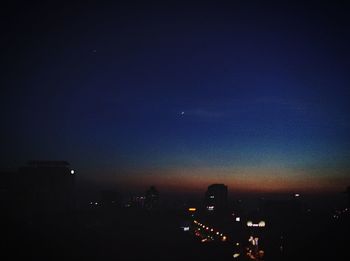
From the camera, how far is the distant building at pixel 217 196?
569ft

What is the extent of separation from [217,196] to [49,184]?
390 ft

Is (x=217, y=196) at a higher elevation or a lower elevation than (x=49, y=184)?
lower

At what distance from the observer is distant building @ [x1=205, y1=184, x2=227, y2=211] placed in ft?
569

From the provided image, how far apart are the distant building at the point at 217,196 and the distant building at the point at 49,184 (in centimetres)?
11024

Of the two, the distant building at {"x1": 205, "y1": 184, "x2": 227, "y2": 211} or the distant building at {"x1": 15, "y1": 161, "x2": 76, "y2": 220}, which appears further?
the distant building at {"x1": 205, "y1": 184, "x2": 227, "y2": 211}

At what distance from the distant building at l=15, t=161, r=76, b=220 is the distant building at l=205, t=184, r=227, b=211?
110237 millimetres

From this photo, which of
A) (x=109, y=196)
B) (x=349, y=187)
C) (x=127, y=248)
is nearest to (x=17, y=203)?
(x=127, y=248)

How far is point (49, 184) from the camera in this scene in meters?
73.2

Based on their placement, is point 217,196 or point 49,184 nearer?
point 49,184

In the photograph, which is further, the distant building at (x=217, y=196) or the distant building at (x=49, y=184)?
the distant building at (x=217, y=196)

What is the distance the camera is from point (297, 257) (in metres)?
47.0

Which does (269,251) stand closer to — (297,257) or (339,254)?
(297,257)

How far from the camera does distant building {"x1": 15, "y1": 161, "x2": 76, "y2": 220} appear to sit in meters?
65.9

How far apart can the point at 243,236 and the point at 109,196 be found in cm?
7308
